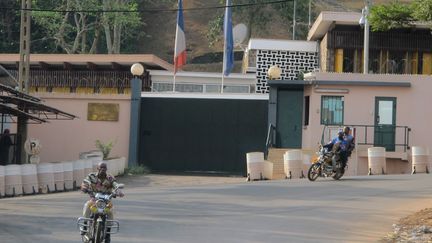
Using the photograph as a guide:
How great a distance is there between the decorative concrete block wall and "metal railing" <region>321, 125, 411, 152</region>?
858 centimetres

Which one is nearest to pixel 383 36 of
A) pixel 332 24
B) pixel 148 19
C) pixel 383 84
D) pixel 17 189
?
pixel 332 24

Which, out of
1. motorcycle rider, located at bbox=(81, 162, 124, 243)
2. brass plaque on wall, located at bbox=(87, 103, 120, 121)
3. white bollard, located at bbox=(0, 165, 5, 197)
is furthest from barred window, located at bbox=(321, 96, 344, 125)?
motorcycle rider, located at bbox=(81, 162, 124, 243)

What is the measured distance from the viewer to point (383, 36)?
34.5 m

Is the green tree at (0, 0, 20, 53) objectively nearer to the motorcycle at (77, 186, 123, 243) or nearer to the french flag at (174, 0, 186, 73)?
the french flag at (174, 0, 186, 73)

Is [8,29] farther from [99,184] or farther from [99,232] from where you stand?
[99,232]

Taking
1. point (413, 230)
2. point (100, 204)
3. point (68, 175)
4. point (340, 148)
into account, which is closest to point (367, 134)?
point (340, 148)

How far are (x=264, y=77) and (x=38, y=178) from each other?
54.7 feet

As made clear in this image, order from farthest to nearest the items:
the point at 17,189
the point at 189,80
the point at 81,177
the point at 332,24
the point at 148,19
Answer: the point at 148,19 → the point at 189,80 → the point at 332,24 → the point at 81,177 → the point at 17,189

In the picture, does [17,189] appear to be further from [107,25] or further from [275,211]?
[107,25]

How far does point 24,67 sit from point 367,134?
1442 cm

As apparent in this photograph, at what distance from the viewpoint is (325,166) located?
2258 centimetres

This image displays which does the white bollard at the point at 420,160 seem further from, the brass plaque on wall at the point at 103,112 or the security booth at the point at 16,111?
the brass plaque on wall at the point at 103,112

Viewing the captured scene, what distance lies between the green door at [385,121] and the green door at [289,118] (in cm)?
342

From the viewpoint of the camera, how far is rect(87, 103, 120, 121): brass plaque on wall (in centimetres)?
3309
